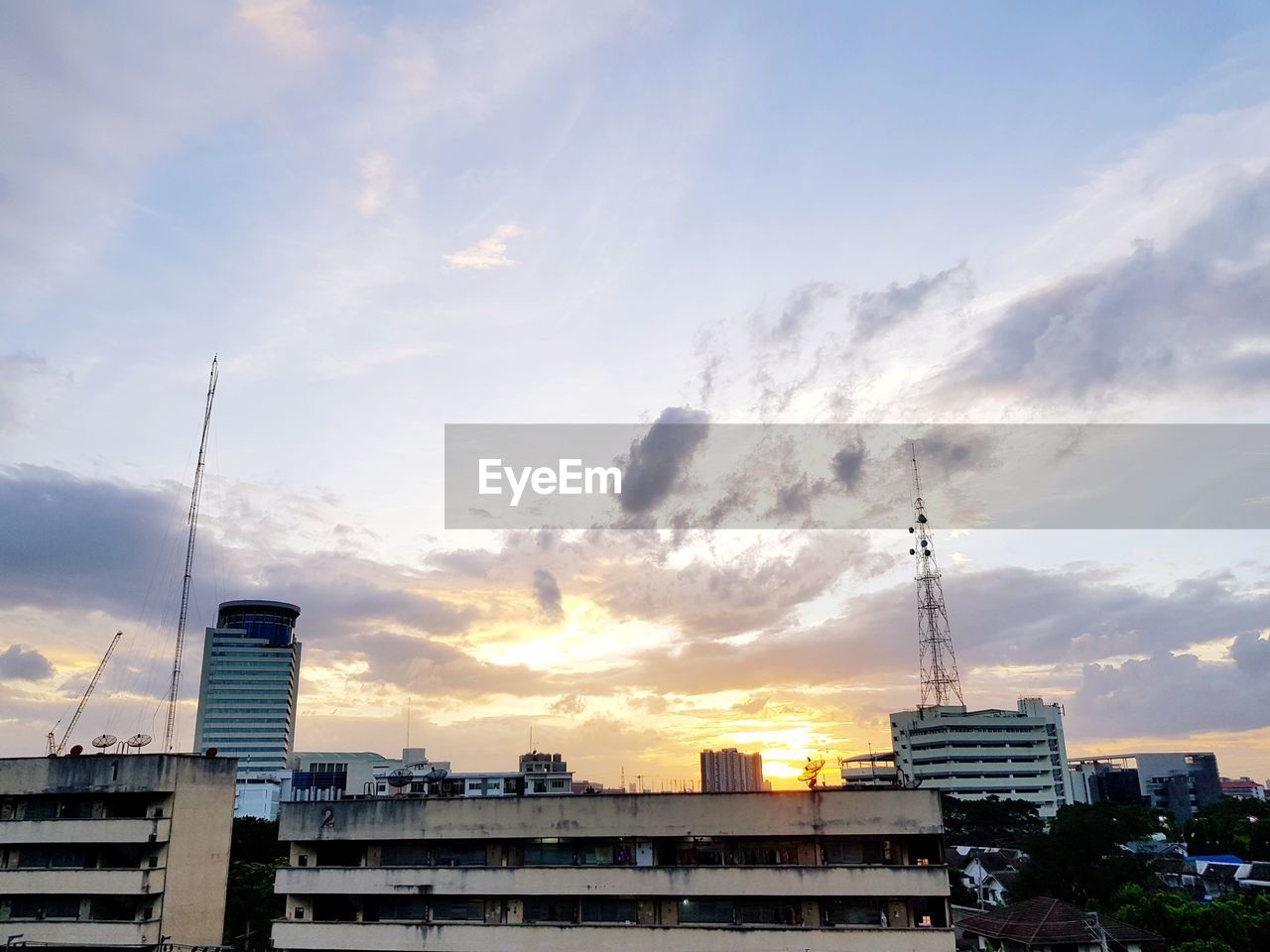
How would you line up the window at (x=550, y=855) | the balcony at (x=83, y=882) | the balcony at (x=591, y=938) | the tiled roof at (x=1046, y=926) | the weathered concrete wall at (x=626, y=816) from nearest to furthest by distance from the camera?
the balcony at (x=591, y=938)
the weathered concrete wall at (x=626, y=816)
the window at (x=550, y=855)
the balcony at (x=83, y=882)
the tiled roof at (x=1046, y=926)

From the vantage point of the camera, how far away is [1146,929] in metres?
62.4

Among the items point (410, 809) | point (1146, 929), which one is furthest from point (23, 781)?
point (1146, 929)

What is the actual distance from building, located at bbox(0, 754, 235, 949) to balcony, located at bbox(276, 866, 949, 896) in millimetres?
10064

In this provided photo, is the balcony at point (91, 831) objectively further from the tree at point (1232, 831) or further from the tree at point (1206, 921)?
the tree at point (1232, 831)

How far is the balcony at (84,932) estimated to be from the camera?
5069 centimetres

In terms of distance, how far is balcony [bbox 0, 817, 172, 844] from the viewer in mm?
51469

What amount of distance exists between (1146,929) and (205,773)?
62.5 m

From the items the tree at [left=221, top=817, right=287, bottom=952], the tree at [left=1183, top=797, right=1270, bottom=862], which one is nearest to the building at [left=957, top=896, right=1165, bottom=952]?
the tree at [left=221, top=817, right=287, bottom=952]

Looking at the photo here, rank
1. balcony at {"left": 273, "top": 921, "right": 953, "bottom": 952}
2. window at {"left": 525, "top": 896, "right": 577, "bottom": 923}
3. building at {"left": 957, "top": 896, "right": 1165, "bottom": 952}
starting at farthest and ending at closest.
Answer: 1. building at {"left": 957, "top": 896, "right": 1165, "bottom": 952}
2. window at {"left": 525, "top": 896, "right": 577, "bottom": 923}
3. balcony at {"left": 273, "top": 921, "right": 953, "bottom": 952}

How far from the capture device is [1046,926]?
5781 centimetres

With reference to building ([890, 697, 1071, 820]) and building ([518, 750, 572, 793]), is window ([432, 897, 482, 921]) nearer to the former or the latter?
building ([518, 750, 572, 793])

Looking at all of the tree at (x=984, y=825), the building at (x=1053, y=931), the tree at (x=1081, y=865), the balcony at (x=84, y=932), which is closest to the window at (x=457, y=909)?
the balcony at (x=84, y=932)

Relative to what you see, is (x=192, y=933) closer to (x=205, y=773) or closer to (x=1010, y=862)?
(x=205, y=773)

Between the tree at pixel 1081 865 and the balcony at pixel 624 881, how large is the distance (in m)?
47.4
